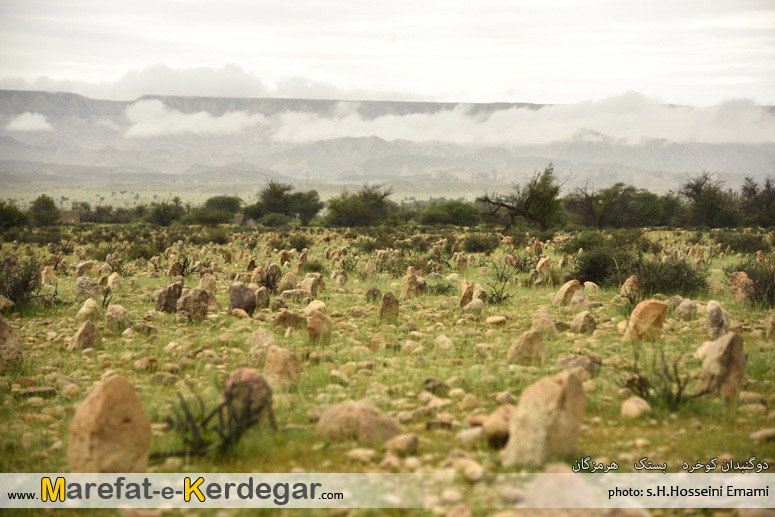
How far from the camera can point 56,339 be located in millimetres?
5469

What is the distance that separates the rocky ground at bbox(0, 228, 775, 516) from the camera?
8.49ft

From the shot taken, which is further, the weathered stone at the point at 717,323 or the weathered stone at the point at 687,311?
the weathered stone at the point at 687,311

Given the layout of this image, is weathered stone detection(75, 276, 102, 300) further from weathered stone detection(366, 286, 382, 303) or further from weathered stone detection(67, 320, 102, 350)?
weathered stone detection(366, 286, 382, 303)

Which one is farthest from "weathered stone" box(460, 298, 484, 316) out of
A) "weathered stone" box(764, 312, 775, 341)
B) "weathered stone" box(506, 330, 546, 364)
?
"weathered stone" box(764, 312, 775, 341)

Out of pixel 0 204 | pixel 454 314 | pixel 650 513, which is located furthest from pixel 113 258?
pixel 0 204

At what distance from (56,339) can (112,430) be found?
145 inches

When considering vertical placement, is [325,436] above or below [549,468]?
below

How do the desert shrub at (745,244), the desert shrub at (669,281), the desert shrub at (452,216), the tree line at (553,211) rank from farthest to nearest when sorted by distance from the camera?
the desert shrub at (452,216) < the tree line at (553,211) < the desert shrub at (745,244) < the desert shrub at (669,281)

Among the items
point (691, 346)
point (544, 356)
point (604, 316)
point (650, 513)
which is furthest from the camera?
point (604, 316)

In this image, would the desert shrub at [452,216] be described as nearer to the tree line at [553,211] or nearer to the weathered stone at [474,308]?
the tree line at [553,211]

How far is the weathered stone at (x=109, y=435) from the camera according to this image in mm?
2473

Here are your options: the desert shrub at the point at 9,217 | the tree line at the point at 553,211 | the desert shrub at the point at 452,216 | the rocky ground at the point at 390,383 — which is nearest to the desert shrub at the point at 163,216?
the tree line at the point at 553,211

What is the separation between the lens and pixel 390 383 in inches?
A: 157

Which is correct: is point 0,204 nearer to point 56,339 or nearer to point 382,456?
point 56,339
